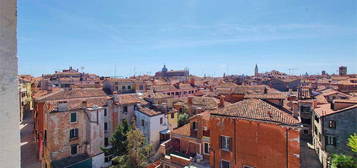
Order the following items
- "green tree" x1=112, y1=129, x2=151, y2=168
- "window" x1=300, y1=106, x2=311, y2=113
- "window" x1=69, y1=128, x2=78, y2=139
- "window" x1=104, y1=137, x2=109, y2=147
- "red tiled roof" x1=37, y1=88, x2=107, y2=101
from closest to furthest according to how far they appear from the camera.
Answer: "green tree" x1=112, y1=129, x2=151, y2=168, "window" x1=69, y1=128, x2=78, y2=139, "window" x1=104, y1=137, x2=109, y2=147, "red tiled roof" x1=37, y1=88, x2=107, y2=101, "window" x1=300, y1=106, x2=311, y2=113

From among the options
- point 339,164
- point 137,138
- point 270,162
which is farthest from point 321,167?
point 137,138

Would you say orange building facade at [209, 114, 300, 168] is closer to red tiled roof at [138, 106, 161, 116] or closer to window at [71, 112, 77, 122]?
red tiled roof at [138, 106, 161, 116]

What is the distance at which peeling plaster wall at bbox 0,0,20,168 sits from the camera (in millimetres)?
1173

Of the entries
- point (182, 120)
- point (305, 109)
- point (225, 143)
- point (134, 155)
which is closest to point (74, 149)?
point (134, 155)

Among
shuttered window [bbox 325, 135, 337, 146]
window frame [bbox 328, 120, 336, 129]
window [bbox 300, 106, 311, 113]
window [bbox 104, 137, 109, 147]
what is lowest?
window [bbox 104, 137, 109, 147]

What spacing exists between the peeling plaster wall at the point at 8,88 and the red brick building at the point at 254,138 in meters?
11.7

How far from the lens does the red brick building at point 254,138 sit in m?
10.6

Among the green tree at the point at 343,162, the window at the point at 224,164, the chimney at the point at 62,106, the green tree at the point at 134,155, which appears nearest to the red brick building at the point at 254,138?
the window at the point at 224,164

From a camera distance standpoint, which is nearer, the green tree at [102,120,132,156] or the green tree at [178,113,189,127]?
the green tree at [102,120,132,156]

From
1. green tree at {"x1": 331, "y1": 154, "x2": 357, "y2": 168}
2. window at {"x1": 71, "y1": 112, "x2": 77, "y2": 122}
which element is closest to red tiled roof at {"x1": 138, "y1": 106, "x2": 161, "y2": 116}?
window at {"x1": 71, "y1": 112, "x2": 77, "y2": 122}

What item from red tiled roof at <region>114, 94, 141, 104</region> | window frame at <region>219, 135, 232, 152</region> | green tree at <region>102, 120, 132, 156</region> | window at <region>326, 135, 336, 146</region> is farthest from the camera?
red tiled roof at <region>114, 94, 141, 104</region>

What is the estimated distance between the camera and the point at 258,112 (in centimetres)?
1224

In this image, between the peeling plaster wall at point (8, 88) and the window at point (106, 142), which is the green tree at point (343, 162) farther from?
the window at point (106, 142)

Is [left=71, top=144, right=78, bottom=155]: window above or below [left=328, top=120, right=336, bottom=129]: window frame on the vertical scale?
below
